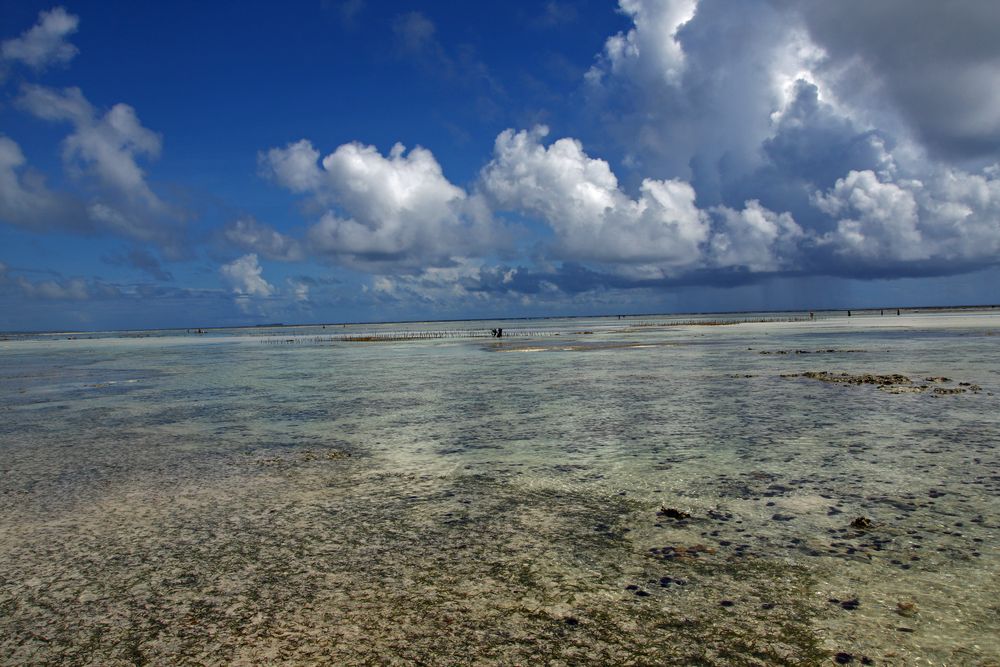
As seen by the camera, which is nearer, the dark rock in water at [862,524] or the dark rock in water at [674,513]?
the dark rock in water at [862,524]

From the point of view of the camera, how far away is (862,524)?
578 cm

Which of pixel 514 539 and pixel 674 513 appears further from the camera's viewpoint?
pixel 674 513

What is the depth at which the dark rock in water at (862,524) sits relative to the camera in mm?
5746

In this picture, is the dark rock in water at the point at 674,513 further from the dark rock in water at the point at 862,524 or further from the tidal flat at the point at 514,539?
the dark rock in water at the point at 862,524

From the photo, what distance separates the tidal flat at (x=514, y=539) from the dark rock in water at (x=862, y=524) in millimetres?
69

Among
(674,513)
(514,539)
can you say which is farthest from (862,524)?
(514,539)

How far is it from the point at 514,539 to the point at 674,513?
174 cm

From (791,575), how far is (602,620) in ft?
5.52

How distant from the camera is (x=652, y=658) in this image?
3.65m

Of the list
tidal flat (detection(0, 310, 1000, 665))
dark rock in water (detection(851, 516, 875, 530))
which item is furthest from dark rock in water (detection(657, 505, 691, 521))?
dark rock in water (detection(851, 516, 875, 530))

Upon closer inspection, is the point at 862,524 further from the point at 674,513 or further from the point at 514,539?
the point at 514,539

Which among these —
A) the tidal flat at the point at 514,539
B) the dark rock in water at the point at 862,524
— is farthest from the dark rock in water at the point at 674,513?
the dark rock in water at the point at 862,524

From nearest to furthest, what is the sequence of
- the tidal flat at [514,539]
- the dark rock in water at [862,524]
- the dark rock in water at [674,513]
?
the tidal flat at [514,539] → the dark rock in water at [862,524] → the dark rock in water at [674,513]

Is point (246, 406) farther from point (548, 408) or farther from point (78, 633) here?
point (78, 633)
